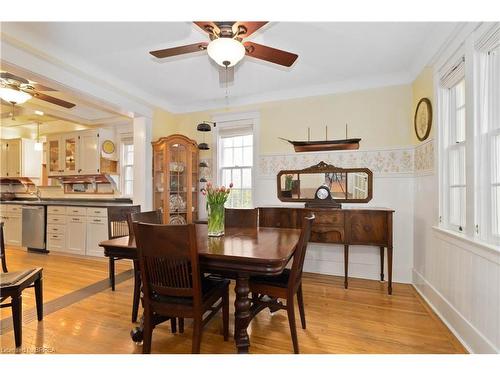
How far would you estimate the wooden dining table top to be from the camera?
157cm

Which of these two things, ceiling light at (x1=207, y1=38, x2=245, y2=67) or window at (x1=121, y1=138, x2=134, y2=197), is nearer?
ceiling light at (x1=207, y1=38, x2=245, y2=67)

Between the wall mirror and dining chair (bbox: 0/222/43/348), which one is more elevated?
the wall mirror

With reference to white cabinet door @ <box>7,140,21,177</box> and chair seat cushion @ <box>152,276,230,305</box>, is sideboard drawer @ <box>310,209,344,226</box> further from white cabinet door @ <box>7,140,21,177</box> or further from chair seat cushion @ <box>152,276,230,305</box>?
white cabinet door @ <box>7,140,21,177</box>

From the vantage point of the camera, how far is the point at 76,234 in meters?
4.49

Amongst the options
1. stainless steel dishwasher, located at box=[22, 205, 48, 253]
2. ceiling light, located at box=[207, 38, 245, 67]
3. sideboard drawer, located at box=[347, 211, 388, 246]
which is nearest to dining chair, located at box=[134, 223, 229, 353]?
ceiling light, located at box=[207, 38, 245, 67]

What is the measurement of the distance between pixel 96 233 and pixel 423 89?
16.6 feet

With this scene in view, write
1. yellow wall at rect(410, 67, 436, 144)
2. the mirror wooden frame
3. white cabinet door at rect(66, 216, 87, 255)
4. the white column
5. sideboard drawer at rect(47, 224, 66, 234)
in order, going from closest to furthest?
yellow wall at rect(410, 67, 436, 144) < the mirror wooden frame < the white column < white cabinet door at rect(66, 216, 87, 255) < sideboard drawer at rect(47, 224, 66, 234)

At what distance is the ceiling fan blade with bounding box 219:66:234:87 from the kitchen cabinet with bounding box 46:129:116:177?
8.64 feet

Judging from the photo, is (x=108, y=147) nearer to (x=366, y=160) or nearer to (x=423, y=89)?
(x=366, y=160)

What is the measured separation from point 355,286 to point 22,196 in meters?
6.92
